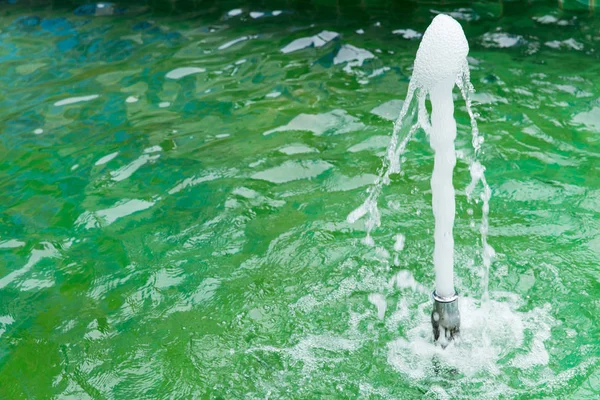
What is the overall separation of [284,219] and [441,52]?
193cm

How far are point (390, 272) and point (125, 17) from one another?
5.01 metres

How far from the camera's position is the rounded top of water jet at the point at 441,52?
2.80 m

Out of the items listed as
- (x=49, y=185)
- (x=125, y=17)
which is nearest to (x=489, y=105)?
(x=49, y=185)

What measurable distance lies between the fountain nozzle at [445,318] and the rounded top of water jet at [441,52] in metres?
0.86

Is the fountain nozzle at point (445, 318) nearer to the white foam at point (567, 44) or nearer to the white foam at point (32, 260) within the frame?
the white foam at point (32, 260)

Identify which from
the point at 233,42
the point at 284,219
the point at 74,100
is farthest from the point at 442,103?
the point at 233,42

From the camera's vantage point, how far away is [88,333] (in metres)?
3.81

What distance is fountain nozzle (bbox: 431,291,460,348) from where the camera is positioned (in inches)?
124

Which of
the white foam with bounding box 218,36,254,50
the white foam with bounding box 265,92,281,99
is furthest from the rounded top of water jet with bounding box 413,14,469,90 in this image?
the white foam with bounding box 218,36,254,50

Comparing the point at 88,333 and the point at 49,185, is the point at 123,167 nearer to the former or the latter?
the point at 49,185

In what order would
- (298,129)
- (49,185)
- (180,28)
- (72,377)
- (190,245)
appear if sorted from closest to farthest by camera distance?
(72,377), (190,245), (49,185), (298,129), (180,28)

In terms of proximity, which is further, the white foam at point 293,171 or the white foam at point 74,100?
the white foam at point 74,100

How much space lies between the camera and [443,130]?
118 inches

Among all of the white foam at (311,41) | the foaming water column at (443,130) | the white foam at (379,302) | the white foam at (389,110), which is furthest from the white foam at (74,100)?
the foaming water column at (443,130)
